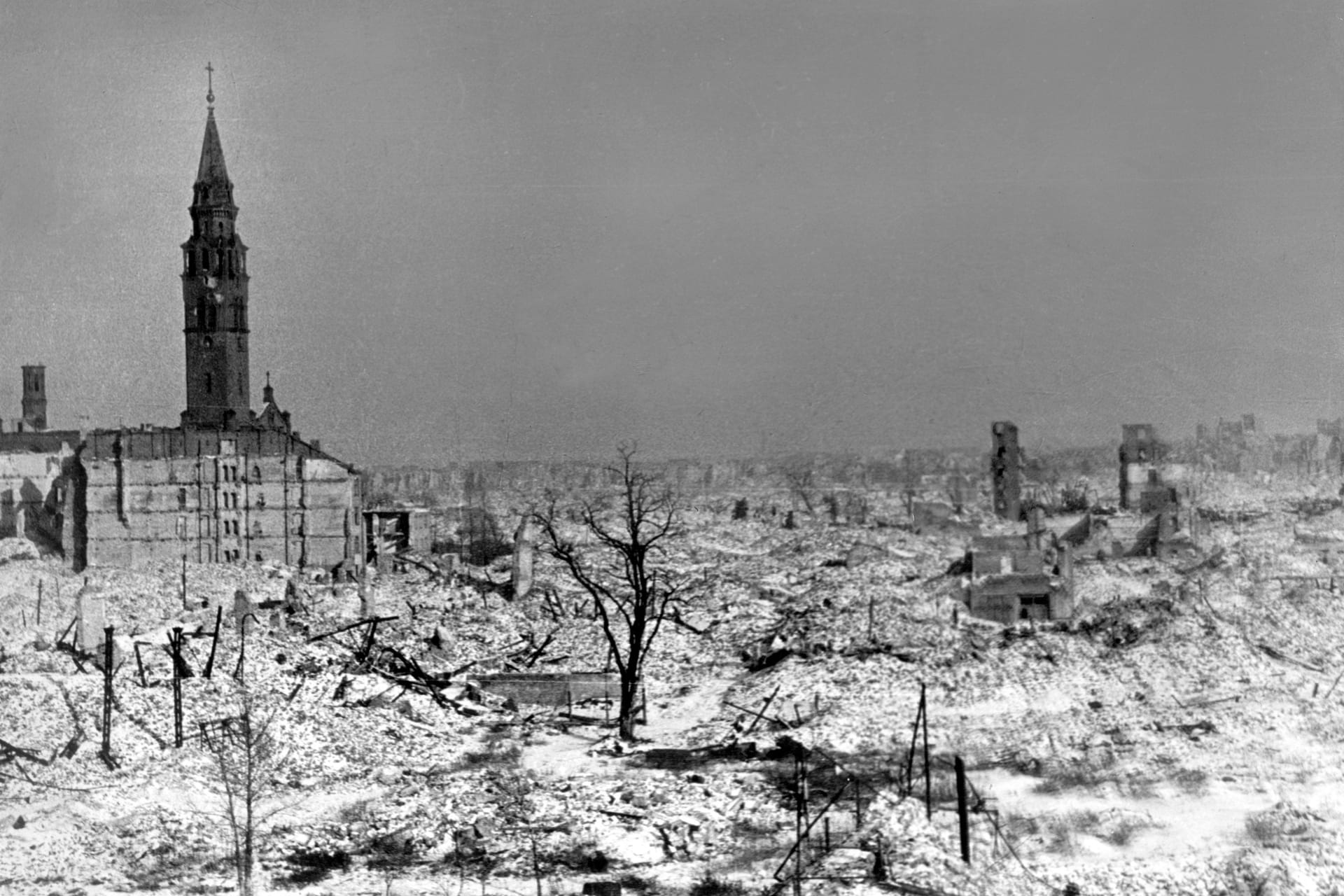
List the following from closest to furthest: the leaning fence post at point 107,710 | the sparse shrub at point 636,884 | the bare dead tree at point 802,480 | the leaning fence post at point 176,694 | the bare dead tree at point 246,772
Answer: the sparse shrub at point 636,884
the bare dead tree at point 246,772
the leaning fence post at point 107,710
the leaning fence post at point 176,694
the bare dead tree at point 802,480

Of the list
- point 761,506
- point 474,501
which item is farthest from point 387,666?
point 474,501

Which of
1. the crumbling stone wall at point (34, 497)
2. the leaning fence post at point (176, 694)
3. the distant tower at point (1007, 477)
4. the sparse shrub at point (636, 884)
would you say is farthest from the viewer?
the distant tower at point (1007, 477)

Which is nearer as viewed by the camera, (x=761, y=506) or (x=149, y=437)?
(x=149, y=437)

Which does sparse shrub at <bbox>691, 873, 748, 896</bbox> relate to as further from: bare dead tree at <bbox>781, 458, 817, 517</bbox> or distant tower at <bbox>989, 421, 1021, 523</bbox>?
bare dead tree at <bbox>781, 458, 817, 517</bbox>

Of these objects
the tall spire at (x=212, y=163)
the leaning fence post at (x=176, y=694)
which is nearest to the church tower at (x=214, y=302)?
the tall spire at (x=212, y=163)

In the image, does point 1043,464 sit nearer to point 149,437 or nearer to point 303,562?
point 303,562

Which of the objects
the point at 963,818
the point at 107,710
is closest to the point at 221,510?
the point at 107,710

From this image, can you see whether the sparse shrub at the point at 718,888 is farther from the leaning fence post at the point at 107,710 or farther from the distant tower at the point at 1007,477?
the distant tower at the point at 1007,477
